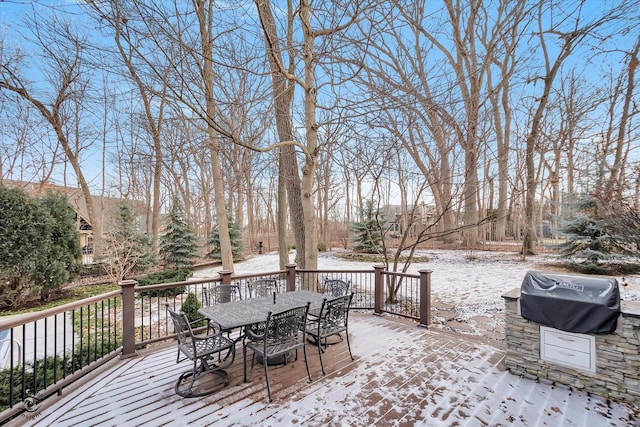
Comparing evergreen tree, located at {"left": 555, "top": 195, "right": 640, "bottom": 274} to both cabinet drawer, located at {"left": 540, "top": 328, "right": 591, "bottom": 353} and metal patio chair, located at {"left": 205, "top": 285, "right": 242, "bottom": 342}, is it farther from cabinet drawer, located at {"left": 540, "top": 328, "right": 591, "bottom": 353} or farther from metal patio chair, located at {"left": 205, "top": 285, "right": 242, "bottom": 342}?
metal patio chair, located at {"left": 205, "top": 285, "right": 242, "bottom": 342}

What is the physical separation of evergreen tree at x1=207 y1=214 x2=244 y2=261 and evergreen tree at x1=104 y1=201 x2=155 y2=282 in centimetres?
286

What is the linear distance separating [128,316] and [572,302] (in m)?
4.90

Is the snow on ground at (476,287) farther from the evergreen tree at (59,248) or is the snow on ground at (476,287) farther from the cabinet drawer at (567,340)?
the evergreen tree at (59,248)

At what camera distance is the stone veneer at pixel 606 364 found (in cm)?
265

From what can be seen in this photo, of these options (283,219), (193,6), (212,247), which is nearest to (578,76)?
(283,219)

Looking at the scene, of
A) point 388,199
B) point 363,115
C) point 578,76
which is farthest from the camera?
point 388,199

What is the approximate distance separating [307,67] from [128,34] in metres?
2.97

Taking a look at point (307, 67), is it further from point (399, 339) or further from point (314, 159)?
point (399, 339)

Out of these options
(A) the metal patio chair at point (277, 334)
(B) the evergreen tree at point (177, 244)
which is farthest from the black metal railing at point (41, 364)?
(B) the evergreen tree at point (177, 244)

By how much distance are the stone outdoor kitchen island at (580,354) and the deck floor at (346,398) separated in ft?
0.42

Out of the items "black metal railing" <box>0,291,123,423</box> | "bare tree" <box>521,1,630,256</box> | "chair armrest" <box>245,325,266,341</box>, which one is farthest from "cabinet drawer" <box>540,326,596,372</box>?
"bare tree" <box>521,1,630,256</box>

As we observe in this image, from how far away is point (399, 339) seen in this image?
166 inches

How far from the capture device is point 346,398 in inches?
109

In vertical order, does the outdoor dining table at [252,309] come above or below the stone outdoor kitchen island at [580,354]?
above
